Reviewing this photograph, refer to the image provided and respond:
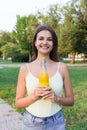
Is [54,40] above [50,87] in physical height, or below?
above

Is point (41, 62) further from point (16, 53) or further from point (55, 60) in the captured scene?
point (16, 53)

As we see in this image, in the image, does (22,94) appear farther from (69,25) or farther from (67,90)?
(69,25)

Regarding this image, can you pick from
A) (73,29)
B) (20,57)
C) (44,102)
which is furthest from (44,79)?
(20,57)

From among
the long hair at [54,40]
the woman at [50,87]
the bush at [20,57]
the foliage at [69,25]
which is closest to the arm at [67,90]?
the woman at [50,87]

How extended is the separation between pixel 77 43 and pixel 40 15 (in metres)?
8.59

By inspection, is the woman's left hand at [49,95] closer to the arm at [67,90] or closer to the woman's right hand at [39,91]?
the woman's right hand at [39,91]

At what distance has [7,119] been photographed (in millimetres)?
7879

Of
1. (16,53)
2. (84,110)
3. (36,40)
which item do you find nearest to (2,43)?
(16,53)

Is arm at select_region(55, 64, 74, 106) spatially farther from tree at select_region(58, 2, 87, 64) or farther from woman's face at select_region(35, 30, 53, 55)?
tree at select_region(58, 2, 87, 64)

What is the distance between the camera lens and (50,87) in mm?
2545

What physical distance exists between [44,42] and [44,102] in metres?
0.47

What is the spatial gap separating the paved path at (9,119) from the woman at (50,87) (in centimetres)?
418

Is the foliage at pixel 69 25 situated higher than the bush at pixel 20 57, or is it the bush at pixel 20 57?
the foliage at pixel 69 25

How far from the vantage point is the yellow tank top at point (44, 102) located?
2654 millimetres
